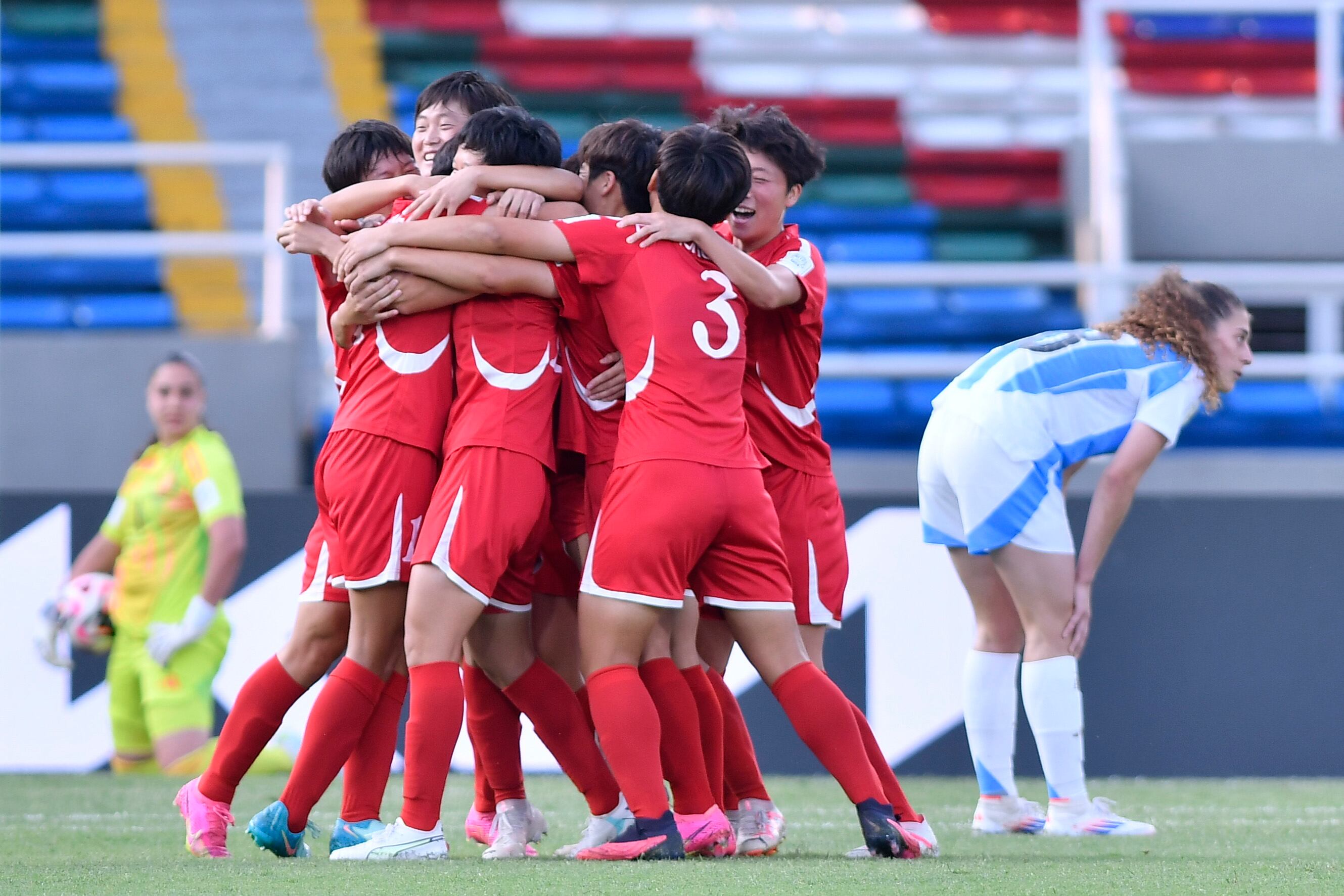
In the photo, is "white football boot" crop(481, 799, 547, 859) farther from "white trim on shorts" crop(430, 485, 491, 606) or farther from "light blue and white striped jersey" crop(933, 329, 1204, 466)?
"light blue and white striped jersey" crop(933, 329, 1204, 466)

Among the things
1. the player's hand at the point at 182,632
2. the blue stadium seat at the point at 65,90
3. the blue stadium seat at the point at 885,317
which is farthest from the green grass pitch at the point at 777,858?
the blue stadium seat at the point at 65,90

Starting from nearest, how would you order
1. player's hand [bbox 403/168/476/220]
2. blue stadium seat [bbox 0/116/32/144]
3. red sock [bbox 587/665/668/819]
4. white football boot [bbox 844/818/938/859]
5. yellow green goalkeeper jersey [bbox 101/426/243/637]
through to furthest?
red sock [bbox 587/665/668/819], white football boot [bbox 844/818/938/859], player's hand [bbox 403/168/476/220], yellow green goalkeeper jersey [bbox 101/426/243/637], blue stadium seat [bbox 0/116/32/144]

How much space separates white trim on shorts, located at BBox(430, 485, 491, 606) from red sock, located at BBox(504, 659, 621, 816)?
0.35 metres

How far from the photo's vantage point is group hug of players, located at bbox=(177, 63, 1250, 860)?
3.26 meters

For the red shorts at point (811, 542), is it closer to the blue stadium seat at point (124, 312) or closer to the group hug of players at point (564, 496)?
the group hug of players at point (564, 496)

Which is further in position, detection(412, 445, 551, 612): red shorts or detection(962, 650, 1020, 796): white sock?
detection(962, 650, 1020, 796): white sock

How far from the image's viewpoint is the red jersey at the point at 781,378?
374 centimetres

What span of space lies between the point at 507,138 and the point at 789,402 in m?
0.85

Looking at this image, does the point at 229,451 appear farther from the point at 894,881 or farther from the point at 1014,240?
the point at 1014,240

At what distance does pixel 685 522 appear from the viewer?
324 centimetres

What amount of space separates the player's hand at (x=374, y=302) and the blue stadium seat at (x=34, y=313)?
20.1 feet

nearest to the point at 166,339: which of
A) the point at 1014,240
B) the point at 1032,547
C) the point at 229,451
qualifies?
the point at 229,451

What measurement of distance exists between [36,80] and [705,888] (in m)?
9.84

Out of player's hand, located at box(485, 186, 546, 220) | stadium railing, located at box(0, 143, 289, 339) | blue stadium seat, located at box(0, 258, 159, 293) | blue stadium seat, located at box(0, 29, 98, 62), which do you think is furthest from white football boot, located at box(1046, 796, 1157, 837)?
blue stadium seat, located at box(0, 29, 98, 62)
